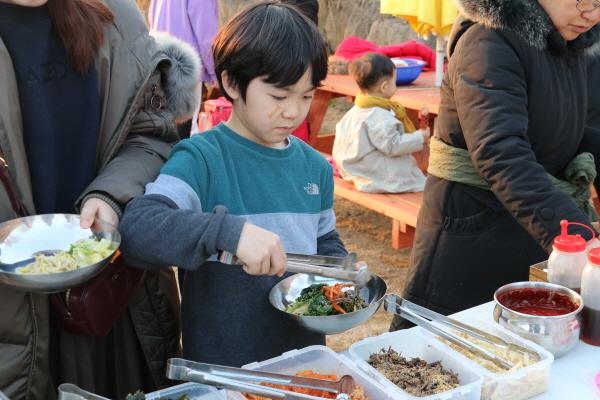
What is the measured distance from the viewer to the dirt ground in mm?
3596

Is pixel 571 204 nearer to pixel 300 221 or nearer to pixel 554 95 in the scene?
pixel 554 95

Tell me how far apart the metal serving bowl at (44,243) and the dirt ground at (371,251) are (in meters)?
2.19

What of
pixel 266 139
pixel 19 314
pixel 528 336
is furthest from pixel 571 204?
pixel 19 314

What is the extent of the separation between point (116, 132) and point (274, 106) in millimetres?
420

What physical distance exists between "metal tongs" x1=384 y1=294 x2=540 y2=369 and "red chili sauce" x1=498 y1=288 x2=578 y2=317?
0.49ft

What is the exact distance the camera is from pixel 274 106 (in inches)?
61.6

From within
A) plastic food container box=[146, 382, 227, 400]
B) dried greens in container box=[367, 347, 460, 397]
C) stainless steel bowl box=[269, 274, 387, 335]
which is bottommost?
plastic food container box=[146, 382, 227, 400]

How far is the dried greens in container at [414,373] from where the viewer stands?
4.27 feet

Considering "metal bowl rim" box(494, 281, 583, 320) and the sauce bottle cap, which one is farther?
the sauce bottle cap

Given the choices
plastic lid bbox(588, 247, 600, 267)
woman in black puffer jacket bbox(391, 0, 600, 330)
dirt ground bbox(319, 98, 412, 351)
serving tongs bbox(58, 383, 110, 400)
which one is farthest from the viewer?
dirt ground bbox(319, 98, 412, 351)

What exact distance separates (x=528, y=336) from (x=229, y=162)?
87 cm

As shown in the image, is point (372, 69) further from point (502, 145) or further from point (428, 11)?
point (502, 145)

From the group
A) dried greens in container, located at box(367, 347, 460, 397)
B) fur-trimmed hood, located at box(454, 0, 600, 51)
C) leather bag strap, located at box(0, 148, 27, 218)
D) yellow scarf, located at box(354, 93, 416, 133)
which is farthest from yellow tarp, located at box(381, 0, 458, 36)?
leather bag strap, located at box(0, 148, 27, 218)

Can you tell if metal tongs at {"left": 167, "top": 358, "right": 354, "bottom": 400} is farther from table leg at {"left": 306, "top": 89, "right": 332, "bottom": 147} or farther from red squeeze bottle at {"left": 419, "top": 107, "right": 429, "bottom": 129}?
table leg at {"left": 306, "top": 89, "right": 332, "bottom": 147}
